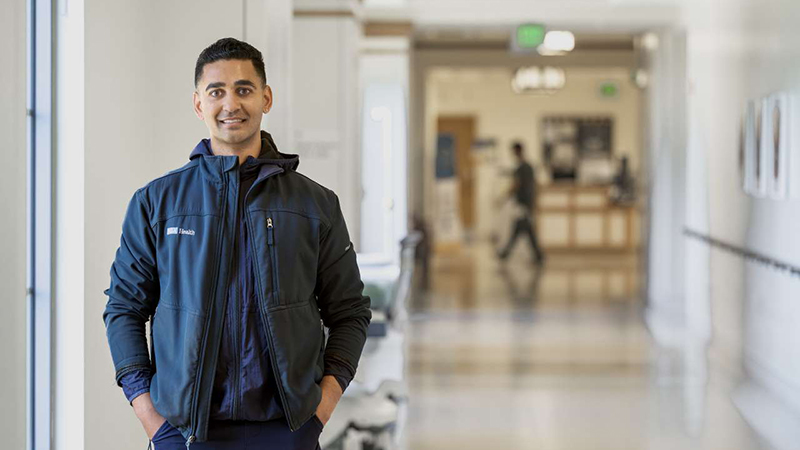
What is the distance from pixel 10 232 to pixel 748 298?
233 inches

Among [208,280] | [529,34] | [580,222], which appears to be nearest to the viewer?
[208,280]

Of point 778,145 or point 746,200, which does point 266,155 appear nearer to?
point 778,145

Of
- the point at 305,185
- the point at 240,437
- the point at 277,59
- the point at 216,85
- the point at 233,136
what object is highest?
the point at 277,59

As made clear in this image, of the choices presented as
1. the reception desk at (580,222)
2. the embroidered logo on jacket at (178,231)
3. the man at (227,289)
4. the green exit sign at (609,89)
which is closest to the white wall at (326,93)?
the man at (227,289)

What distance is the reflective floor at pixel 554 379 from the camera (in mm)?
5617

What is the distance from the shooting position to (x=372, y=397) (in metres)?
5.74

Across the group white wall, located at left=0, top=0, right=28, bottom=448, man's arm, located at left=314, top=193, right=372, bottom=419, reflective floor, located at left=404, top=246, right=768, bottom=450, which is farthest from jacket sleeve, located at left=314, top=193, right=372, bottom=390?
reflective floor, located at left=404, top=246, right=768, bottom=450

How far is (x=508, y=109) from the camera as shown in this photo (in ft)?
77.5

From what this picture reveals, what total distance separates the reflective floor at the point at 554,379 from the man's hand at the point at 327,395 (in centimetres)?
308

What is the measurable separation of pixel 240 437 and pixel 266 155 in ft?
2.03

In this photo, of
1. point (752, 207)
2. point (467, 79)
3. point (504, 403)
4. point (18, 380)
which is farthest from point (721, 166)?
point (467, 79)

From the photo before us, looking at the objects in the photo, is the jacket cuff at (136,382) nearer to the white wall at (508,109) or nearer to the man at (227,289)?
the man at (227,289)

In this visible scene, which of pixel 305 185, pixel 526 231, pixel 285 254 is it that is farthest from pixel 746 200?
pixel 526 231

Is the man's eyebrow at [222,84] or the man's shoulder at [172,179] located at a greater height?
the man's eyebrow at [222,84]
